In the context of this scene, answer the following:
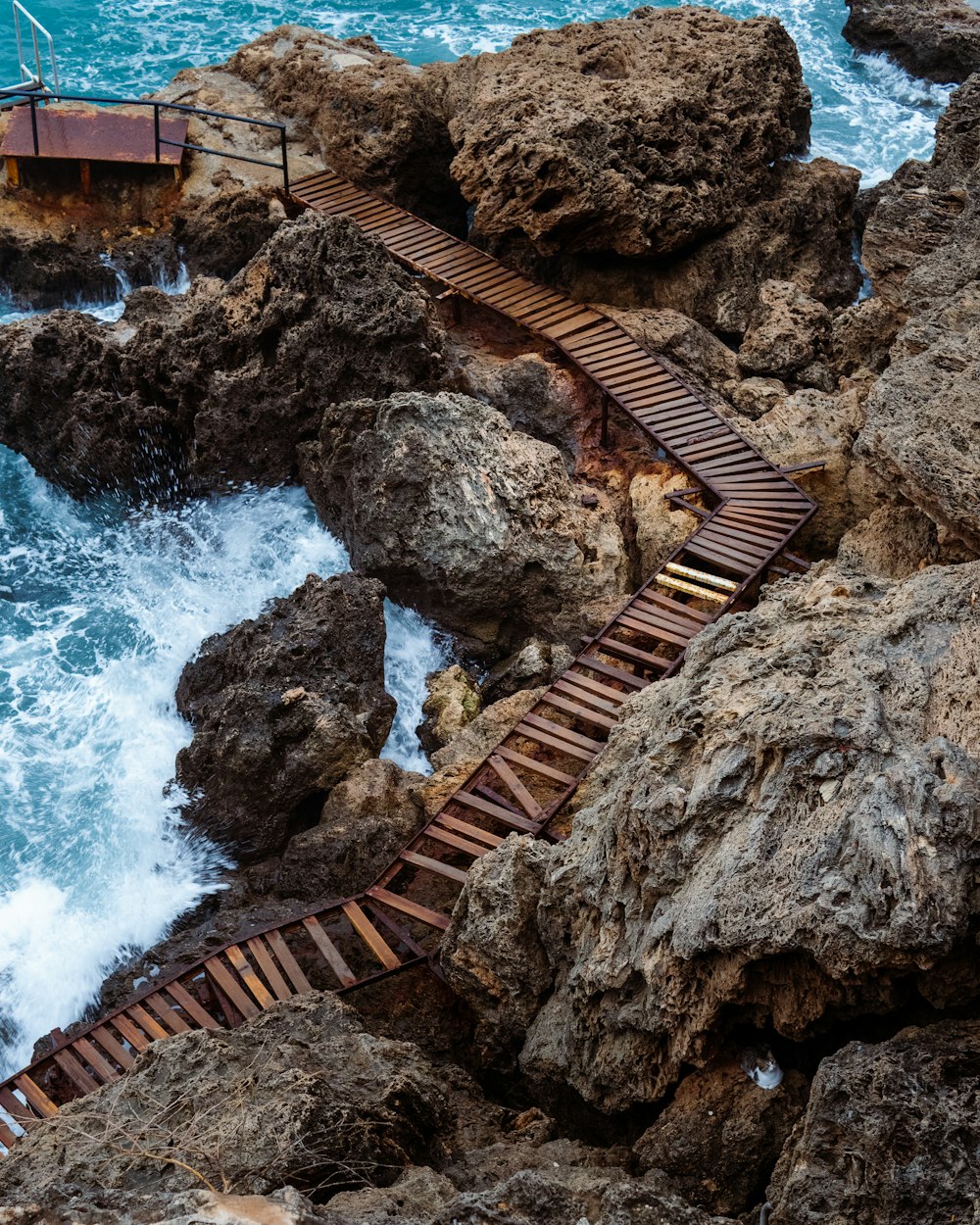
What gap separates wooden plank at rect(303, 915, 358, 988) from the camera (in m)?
10.3

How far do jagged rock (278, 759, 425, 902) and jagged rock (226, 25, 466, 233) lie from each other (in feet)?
37.7

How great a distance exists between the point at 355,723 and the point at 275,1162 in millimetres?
6397

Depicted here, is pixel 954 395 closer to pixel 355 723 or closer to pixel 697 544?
pixel 697 544

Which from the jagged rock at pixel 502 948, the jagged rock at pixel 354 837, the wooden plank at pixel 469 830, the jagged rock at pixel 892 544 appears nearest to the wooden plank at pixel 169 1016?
the jagged rock at pixel 354 837

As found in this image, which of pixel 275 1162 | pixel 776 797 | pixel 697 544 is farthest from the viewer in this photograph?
pixel 697 544

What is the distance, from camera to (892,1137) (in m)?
5.80

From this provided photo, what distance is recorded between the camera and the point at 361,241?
15.9 meters

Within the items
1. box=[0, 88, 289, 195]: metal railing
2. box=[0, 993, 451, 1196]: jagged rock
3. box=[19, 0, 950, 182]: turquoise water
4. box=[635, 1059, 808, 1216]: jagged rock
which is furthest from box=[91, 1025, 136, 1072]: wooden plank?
box=[19, 0, 950, 182]: turquoise water

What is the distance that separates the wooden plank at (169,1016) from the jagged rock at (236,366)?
7.74 m

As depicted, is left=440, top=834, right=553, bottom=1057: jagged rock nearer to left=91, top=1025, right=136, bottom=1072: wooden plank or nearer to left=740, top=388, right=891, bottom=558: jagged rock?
left=91, top=1025, right=136, bottom=1072: wooden plank

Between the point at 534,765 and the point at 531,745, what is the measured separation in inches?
20.1

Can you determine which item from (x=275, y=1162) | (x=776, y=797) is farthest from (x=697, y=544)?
(x=275, y=1162)

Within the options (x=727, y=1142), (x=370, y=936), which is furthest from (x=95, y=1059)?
(x=727, y=1142)

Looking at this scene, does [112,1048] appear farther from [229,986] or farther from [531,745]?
[531,745]
